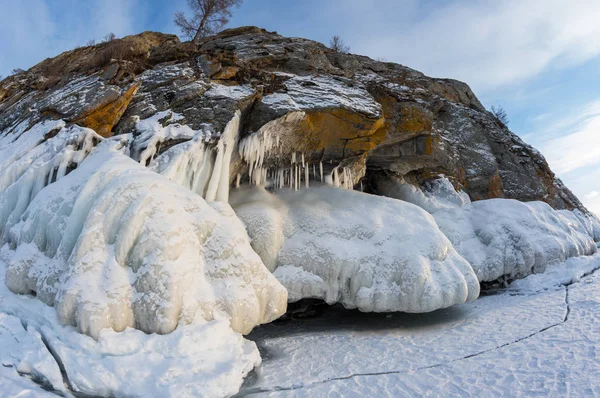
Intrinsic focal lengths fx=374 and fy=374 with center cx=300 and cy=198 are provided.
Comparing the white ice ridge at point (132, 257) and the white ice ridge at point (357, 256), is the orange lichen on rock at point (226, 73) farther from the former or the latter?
the white ice ridge at point (132, 257)

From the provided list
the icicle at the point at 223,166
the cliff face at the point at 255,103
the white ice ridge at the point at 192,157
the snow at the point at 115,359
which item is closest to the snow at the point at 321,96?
the cliff face at the point at 255,103

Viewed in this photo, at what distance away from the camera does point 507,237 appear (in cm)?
1235

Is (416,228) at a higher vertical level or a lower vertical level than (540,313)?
higher

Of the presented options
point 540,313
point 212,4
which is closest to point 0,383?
point 540,313

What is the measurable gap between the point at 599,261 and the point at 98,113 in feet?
56.4

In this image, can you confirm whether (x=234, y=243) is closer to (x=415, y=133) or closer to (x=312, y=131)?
(x=312, y=131)

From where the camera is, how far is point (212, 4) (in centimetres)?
1841

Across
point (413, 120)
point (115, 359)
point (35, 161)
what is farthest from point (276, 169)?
point (115, 359)

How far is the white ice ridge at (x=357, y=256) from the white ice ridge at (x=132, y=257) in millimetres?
2123

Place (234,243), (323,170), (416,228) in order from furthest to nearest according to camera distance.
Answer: (323,170)
(416,228)
(234,243)

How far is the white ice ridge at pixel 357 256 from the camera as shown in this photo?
8.56 m

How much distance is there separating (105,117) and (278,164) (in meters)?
4.51

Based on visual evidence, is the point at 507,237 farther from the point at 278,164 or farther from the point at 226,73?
the point at 226,73

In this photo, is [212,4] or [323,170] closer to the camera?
[323,170]
